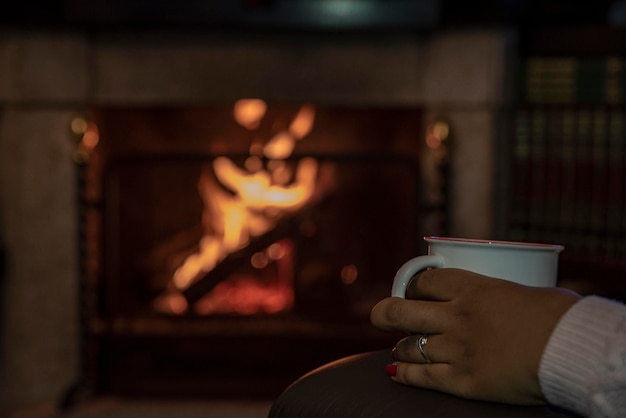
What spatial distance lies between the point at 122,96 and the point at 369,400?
174 cm

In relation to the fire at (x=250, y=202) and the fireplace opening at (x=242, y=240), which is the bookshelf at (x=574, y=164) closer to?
the fireplace opening at (x=242, y=240)

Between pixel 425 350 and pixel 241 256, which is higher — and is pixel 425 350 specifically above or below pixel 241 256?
above

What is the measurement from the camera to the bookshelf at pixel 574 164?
2.08 meters

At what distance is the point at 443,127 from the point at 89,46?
2.84 ft

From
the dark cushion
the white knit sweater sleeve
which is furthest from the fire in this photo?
the white knit sweater sleeve

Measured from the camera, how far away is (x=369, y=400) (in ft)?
2.17

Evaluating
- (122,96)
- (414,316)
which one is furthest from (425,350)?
(122,96)

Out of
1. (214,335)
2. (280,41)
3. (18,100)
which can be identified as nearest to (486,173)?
(280,41)

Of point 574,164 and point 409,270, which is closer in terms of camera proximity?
point 409,270

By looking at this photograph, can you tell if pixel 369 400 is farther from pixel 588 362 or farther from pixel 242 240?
pixel 242 240

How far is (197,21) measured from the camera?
2162 millimetres

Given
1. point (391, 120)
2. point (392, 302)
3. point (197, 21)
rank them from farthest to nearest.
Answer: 1. point (391, 120)
2. point (197, 21)
3. point (392, 302)

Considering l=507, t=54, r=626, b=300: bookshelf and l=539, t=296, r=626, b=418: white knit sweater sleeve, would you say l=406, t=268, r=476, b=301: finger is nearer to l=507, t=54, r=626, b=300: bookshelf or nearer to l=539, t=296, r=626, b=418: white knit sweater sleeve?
l=539, t=296, r=626, b=418: white knit sweater sleeve

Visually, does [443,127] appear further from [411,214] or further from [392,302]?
[392,302]
